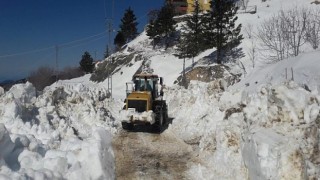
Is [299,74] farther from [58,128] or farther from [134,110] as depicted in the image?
[58,128]

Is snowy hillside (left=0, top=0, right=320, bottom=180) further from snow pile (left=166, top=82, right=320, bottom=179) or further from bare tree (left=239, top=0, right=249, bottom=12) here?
bare tree (left=239, top=0, right=249, bottom=12)

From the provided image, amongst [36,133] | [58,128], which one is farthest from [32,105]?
[36,133]

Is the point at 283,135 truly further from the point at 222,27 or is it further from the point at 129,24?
the point at 129,24

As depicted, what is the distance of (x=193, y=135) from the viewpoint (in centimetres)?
1853

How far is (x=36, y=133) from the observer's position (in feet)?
50.3

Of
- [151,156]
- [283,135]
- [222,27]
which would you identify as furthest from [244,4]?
[283,135]

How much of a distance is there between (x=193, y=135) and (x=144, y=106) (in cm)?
279

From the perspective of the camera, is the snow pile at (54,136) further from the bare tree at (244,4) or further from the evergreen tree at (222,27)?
the bare tree at (244,4)

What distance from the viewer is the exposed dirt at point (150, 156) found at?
13.4m

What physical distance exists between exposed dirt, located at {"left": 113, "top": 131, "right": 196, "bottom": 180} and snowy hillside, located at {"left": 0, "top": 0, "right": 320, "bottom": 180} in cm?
4

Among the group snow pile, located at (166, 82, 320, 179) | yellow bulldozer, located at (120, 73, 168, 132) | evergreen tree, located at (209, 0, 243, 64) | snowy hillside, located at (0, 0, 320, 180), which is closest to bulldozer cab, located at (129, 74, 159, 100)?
yellow bulldozer, located at (120, 73, 168, 132)

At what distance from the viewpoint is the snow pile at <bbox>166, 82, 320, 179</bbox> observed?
9289 millimetres

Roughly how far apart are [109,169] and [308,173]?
5881 mm

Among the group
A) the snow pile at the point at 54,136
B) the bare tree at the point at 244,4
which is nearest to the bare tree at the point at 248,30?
the bare tree at the point at 244,4
